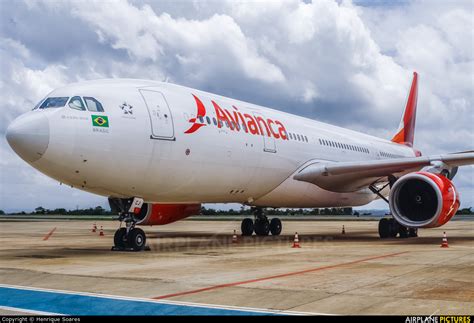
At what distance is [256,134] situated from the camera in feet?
48.6

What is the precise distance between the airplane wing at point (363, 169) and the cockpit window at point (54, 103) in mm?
7789

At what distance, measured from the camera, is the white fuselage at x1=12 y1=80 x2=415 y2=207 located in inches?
413

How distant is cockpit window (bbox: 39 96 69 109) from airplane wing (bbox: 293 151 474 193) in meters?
7.79

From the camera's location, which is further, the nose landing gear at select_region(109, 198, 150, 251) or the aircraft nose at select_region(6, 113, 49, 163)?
the nose landing gear at select_region(109, 198, 150, 251)

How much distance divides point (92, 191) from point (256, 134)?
16.5 ft

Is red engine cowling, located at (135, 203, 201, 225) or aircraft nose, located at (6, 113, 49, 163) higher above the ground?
aircraft nose, located at (6, 113, 49, 163)

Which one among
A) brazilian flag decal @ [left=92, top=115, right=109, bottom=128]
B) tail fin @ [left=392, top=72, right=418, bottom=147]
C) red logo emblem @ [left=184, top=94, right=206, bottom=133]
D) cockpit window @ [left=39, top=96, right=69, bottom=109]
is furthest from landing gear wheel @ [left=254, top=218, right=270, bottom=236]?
cockpit window @ [left=39, top=96, right=69, bottom=109]

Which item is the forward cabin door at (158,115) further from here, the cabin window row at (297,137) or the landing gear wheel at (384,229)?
the landing gear wheel at (384,229)

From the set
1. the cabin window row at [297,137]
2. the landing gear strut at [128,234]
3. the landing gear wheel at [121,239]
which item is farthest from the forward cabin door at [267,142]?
the landing gear wheel at [121,239]

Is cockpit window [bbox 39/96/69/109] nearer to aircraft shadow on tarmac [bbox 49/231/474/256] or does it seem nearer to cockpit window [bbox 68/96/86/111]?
cockpit window [bbox 68/96/86/111]

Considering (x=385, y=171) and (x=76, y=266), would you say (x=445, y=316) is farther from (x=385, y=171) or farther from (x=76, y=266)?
(x=385, y=171)

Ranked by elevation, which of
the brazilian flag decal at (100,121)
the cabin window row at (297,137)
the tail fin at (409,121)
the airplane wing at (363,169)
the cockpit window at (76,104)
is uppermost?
the tail fin at (409,121)

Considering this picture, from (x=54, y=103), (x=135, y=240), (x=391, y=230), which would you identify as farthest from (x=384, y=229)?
(x=54, y=103)

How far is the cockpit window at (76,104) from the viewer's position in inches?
419
